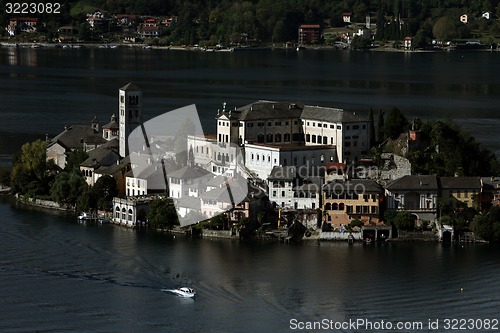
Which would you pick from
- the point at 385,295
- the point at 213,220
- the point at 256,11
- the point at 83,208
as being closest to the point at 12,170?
the point at 83,208

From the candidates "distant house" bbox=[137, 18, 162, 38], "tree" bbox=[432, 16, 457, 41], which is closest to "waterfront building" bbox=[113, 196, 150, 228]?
"tree" bbox=[432, 16, 457, 41]

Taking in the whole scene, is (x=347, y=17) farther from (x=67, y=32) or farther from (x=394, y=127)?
(x=394, y=127)

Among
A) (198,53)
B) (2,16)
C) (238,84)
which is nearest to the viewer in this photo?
(238,84)

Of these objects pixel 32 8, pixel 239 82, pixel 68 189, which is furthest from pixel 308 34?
pixel 68 189

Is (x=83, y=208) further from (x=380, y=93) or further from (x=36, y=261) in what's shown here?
(x=380, y=93)

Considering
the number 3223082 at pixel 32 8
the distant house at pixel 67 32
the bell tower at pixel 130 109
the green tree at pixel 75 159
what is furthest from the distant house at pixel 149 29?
the green tree at pixel 75 159

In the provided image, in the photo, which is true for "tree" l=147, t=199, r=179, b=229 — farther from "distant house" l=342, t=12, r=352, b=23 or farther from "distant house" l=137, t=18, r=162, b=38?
"distant house" l=342, t=12, r=352, b=23
